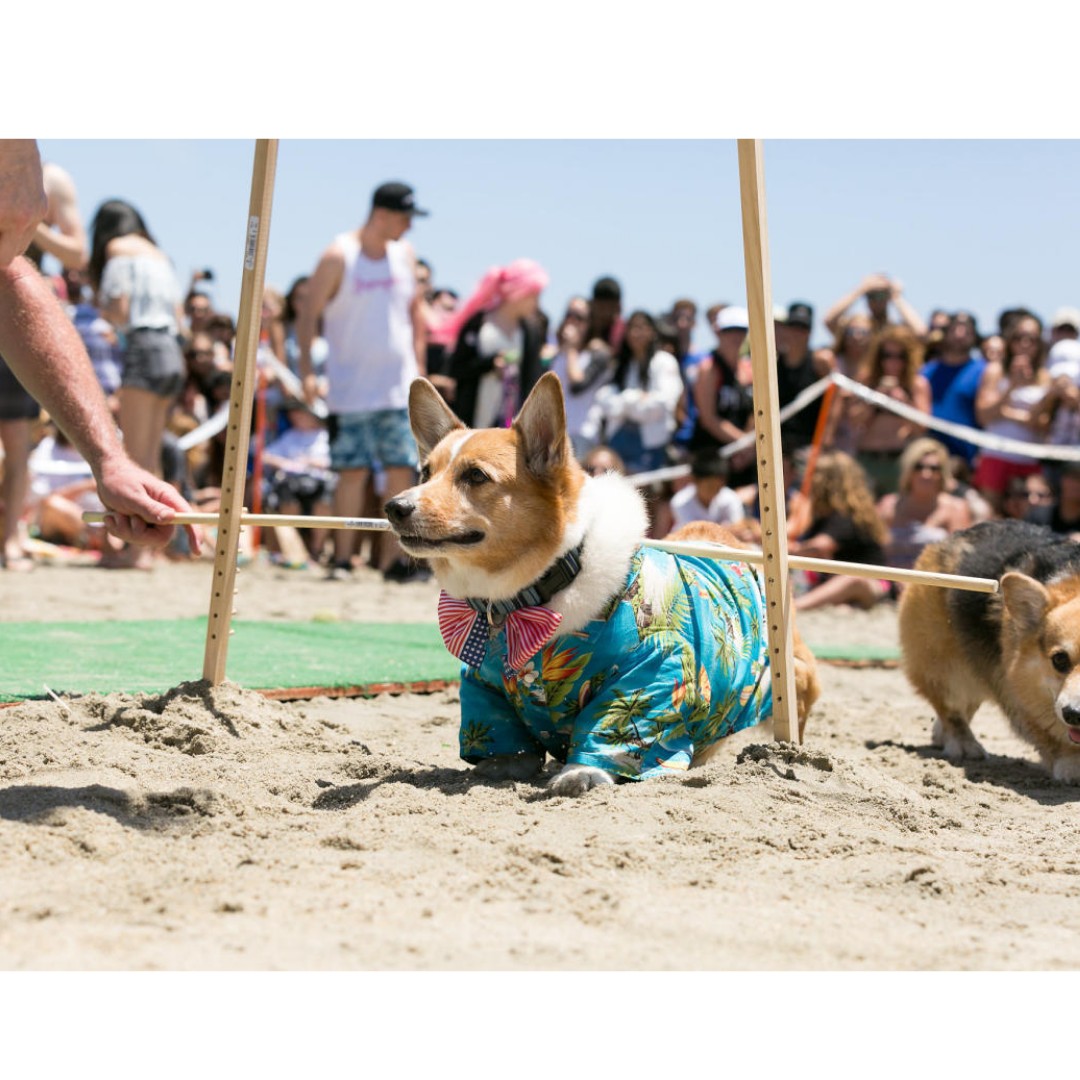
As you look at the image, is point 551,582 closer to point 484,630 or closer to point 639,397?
point 484,630

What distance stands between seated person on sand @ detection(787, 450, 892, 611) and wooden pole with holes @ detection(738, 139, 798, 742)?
231 inches

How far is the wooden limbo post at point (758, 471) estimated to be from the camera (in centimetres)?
401

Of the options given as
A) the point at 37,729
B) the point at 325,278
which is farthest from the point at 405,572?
the point at 37,729

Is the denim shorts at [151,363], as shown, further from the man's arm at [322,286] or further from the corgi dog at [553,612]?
the corgi dog at [553,612]

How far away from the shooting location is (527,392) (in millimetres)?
11195

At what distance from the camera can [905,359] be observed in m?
11.7

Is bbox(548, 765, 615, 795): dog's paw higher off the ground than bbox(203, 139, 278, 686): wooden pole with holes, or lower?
lower

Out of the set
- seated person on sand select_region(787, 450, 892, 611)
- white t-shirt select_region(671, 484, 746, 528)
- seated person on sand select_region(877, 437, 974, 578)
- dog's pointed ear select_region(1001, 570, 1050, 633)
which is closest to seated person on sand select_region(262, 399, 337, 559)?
white t-shirt select_region(671, 484, 746, 528)

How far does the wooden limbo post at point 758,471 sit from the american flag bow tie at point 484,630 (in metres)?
0.35

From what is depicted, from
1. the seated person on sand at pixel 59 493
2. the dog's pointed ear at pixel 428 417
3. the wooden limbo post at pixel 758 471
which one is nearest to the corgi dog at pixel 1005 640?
the wooden limbo post at pixel 758 471

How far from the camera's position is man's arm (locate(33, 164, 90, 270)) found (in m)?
8.71

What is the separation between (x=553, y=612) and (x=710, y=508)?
6561 mm

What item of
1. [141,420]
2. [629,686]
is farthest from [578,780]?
[141,420]

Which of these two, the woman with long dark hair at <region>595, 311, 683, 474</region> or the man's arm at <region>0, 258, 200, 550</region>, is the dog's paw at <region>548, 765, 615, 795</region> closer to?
the man's arm at <region>0, 258, 200, 550</region>
